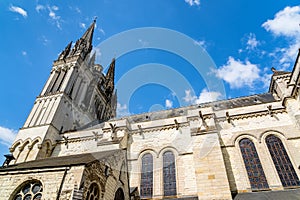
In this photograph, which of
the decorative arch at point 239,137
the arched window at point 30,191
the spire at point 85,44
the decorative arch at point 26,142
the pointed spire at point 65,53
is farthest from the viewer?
the spire at point 85,44

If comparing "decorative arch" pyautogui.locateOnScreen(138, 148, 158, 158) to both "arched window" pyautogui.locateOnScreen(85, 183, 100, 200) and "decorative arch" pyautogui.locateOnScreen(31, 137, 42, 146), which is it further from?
→ "decorative arch" pyautogui.locateOnScreen(31, 137, 42, 146)

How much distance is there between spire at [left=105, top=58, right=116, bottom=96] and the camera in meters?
26.3

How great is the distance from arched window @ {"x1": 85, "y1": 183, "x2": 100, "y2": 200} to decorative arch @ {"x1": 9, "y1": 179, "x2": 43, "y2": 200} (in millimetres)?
1549

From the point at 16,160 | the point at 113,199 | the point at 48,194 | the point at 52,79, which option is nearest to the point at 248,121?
the point at 113,199

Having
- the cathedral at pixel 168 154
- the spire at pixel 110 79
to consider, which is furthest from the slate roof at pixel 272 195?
the spire at pixel 110 79

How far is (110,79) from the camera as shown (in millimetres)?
27672

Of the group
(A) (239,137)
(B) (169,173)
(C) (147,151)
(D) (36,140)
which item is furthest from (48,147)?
(A) (239,137)

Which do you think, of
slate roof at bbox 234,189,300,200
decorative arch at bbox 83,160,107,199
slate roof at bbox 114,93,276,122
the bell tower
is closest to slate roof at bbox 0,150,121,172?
decorative arch at bbox 83,160,107,199

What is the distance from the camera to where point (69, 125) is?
666 inches

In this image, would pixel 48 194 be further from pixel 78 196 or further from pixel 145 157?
pixel 145 157

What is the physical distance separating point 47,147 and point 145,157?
7.52 meters

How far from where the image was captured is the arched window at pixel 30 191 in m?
6.27

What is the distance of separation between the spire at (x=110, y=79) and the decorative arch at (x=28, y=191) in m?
→ 19.5

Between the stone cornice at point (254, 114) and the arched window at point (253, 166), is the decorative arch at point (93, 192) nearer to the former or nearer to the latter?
the arched window at point (253, 166)
